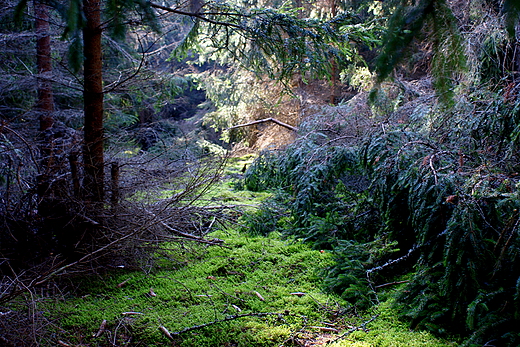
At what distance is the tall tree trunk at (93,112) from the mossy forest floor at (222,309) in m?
0.96

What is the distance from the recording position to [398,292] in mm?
2857

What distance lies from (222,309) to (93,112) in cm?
244

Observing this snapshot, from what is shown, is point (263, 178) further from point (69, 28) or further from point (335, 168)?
point (69, 28)

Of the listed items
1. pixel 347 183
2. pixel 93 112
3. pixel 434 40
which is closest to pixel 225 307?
pixel 93 112

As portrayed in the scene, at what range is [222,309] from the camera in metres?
3.02

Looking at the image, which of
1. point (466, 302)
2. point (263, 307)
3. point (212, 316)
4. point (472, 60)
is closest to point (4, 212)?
point (212, 316)

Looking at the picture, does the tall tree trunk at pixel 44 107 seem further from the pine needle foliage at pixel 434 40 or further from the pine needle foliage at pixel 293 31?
the pine needle foliage at pixel 434 40

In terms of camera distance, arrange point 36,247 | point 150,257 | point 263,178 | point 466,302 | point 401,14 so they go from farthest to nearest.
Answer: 1. point 263,178
2. point 150,257
3. point 36,247
4. point 466,302
5. point 401,14

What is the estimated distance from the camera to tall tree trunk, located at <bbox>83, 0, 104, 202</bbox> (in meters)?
3.62

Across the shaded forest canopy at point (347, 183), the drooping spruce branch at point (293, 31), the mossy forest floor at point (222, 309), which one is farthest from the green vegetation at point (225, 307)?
the drooping spruce branch at point (293, 31)

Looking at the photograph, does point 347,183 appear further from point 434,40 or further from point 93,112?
point 434,40

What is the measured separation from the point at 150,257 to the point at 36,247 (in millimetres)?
1097

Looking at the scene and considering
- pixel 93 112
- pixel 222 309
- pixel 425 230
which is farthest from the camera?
pixel 93 112

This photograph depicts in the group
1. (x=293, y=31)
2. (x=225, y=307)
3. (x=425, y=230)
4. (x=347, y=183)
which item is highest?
(x=293, y=31)
